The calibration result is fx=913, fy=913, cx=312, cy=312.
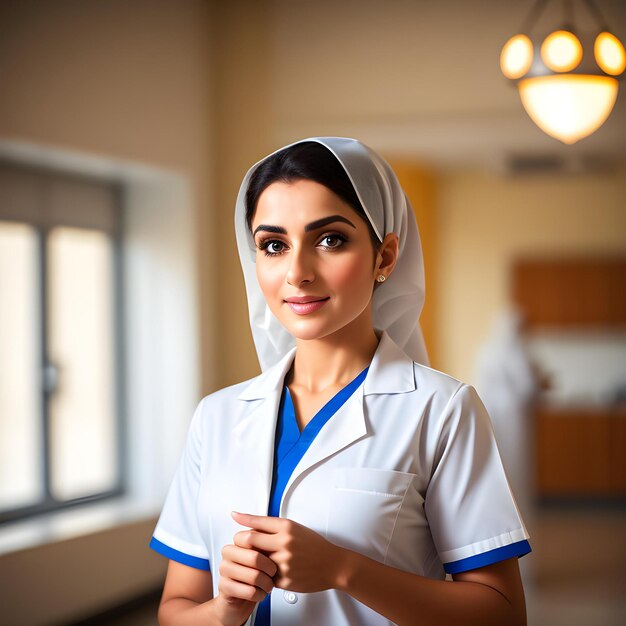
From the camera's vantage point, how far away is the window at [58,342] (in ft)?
14.0

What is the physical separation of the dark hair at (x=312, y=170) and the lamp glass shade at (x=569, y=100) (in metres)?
1.92

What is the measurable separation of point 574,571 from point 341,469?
452 cm

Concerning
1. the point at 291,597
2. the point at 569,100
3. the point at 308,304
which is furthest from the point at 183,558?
the point at 569,100

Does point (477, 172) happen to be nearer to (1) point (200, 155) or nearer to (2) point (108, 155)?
(1) point (200, 155)

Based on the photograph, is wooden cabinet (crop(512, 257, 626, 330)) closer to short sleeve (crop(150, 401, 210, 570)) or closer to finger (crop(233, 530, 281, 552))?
short sleeve (crop(150, 401, 210, 570))

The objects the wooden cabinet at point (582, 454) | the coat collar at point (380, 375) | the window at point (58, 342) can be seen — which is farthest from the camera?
the wooden cabinet at point (582, 454)

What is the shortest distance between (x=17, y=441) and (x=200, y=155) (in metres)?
1.82

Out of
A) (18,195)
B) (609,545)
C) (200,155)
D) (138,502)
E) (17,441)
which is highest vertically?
(200,155)

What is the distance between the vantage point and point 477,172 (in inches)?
332

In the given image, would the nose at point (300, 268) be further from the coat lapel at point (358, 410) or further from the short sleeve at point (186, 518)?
the short sleeve at point (186, 518)

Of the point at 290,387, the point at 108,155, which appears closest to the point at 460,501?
the point at 290,387

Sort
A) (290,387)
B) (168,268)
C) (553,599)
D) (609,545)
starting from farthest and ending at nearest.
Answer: (609,545) < (168,268) < (553,599) < (290,387)

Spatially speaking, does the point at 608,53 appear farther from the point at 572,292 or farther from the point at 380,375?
the point at 572,292

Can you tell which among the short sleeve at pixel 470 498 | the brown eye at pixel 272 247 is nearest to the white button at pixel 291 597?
the short sleeve at pixel 470 498
